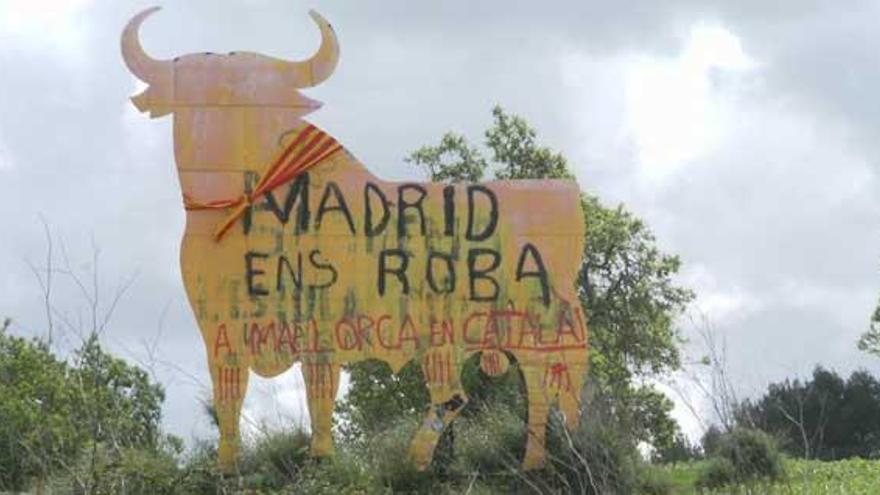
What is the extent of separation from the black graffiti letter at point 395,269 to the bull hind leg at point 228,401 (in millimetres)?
1612

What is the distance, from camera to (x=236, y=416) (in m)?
15.6

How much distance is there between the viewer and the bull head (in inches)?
623

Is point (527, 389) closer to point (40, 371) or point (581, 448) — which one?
point (581, 448)

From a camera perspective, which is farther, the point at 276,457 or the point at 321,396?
the point at 276,457

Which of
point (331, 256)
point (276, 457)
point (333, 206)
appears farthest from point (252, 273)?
point (276, 457)

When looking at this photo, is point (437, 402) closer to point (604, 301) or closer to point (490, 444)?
point (490, 444)

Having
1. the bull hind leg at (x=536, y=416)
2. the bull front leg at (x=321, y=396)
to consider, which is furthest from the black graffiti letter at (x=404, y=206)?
the bull hind leg at (x=536, y=416)

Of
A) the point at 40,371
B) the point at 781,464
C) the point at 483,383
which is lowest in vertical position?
the point at 781,464

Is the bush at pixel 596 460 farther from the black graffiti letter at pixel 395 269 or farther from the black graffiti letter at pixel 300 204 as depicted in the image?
the black graffiti letter at pixel 300 204

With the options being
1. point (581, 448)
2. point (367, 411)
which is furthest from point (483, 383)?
point (581, 448)

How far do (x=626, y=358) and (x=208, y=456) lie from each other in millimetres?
10166

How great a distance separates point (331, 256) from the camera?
1572 centimetres

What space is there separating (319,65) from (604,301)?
1197 centimetres

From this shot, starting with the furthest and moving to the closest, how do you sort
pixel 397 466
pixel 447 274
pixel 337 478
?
pixel 447 274, pixel 397 466, pixel 337 478
